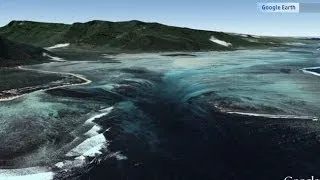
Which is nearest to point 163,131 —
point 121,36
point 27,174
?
point 27,174

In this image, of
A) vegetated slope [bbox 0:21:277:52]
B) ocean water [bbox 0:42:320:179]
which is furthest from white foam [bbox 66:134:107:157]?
vegetated slope [bbox 0:21:277:52]

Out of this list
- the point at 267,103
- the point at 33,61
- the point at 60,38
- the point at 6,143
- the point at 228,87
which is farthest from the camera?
the point at 60,38

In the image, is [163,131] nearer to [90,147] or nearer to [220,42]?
[90,147]

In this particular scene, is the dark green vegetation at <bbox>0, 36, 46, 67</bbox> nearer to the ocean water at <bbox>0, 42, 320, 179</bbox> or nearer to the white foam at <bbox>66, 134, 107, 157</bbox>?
the ocean water at <bbox>0, 42, 320, 179</bbox>

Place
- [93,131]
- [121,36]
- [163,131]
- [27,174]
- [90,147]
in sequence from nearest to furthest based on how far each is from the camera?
[27,174], [90,147], [93,131], [163,131], [121,36]

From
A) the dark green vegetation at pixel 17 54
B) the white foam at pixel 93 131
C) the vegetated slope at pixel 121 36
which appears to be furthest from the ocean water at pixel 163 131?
the vegetated slope at pixel 121 36

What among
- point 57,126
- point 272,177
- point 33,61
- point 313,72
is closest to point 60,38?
point 33,61

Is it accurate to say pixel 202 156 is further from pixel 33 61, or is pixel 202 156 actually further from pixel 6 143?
pixel 33 61
